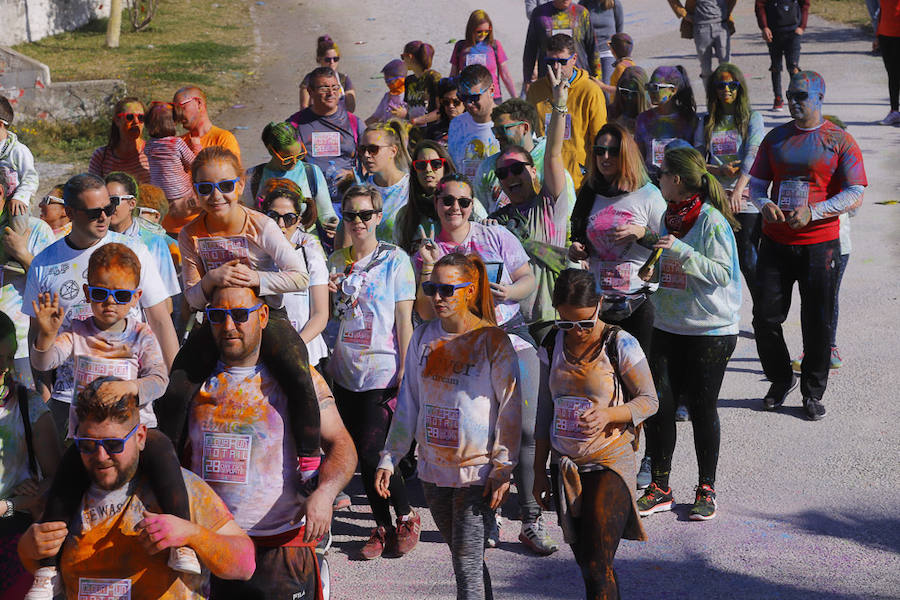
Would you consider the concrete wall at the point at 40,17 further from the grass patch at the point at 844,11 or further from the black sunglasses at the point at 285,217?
the black sunglasses at the point at 285,217

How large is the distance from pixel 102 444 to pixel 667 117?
19.8 feet

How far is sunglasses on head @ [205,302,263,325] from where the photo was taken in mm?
4230

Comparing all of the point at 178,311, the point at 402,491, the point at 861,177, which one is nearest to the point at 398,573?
the point at 402,491

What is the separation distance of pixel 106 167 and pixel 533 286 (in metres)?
3.76

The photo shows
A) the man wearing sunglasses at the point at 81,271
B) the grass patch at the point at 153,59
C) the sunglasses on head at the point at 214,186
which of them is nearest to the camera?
the sunglasses on head at the point at 214,186

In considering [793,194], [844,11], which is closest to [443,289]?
[793,194]

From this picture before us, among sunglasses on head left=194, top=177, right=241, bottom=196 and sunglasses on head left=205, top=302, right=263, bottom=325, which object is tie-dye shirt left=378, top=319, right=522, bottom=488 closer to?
sunglasses on head left=205, top=302, right=263, bottom=325

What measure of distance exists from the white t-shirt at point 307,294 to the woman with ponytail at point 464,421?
1.17 meters

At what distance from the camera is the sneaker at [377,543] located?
609cm

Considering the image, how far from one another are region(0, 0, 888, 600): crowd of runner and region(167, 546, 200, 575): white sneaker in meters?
0.02

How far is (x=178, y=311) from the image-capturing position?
7.15 metres

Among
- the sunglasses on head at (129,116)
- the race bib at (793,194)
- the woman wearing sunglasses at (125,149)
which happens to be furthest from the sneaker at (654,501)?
the sunglasses on head at (129,116)

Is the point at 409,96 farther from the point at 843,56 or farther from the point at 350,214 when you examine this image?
the point at 843,56

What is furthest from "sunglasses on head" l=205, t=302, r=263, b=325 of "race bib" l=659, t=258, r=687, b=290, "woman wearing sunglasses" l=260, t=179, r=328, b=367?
"race bib" l=659, t=258, r=687, b=290
